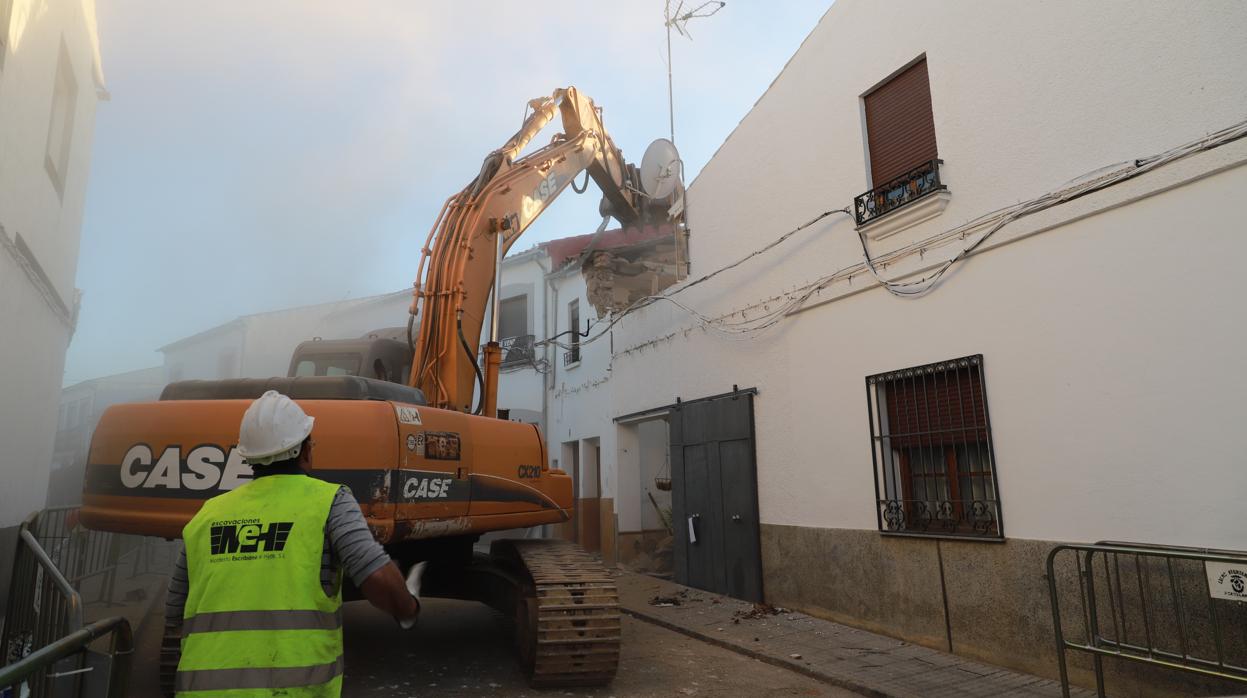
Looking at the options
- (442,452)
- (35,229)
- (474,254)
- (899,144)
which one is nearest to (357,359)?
(474,254)

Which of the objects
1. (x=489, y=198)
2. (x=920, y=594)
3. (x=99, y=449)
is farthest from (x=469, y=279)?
(x=920, y=594)

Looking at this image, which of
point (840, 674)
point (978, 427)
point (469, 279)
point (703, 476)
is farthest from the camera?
point (703, 476)

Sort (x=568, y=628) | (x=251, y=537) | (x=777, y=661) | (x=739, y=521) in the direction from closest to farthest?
(x=251, y=537)
(x=568, y=628)
(x=777, y=661)
(x=739, y=521)

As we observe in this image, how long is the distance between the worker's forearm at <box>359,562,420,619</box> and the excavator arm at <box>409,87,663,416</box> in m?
3.67

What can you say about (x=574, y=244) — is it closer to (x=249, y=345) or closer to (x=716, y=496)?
(x=249, y=345)

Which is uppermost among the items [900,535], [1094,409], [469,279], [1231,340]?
[469,279]

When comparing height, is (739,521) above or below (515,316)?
below

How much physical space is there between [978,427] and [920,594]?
1507mm

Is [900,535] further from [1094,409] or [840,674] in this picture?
[1094,409]

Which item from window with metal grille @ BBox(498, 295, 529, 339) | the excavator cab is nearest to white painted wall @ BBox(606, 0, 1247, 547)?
the excavator cab

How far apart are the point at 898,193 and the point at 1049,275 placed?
5.72 feet

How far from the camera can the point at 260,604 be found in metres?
2.15

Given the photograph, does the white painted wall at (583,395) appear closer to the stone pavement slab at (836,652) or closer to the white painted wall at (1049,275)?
the stone pavement slab at (836,652)

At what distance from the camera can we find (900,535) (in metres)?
6.46
